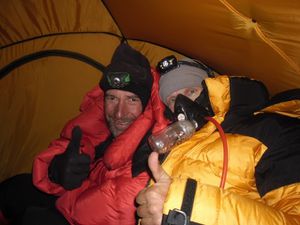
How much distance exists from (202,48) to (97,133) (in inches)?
32.6

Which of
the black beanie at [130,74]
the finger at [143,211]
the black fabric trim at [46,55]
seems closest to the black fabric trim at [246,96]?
the finger at [143,211]

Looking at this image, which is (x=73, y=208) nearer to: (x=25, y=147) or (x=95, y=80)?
(x=25, y=147)

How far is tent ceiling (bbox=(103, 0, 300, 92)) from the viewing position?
108 centimetres

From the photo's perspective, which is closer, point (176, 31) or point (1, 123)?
point (176, 31)

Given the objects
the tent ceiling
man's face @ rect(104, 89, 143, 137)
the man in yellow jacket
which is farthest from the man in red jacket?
the man in yellow jacket

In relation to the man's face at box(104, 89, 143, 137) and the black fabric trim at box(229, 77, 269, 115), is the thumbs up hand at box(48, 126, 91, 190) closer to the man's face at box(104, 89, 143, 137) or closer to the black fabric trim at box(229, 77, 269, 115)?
the man's face at box(104, 89, 143, 137)

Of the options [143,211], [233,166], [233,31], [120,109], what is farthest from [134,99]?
[143,211]

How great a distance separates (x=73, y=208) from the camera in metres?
1.52

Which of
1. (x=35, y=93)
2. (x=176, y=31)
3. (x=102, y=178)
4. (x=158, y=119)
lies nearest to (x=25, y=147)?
(x=35, y=93)

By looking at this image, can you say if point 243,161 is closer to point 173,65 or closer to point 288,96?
point 288,96

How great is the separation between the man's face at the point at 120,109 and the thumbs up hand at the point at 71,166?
7.9 inches

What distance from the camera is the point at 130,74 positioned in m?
1.78

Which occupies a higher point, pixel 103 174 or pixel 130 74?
pixel 130 74

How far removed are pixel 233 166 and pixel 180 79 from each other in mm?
740
